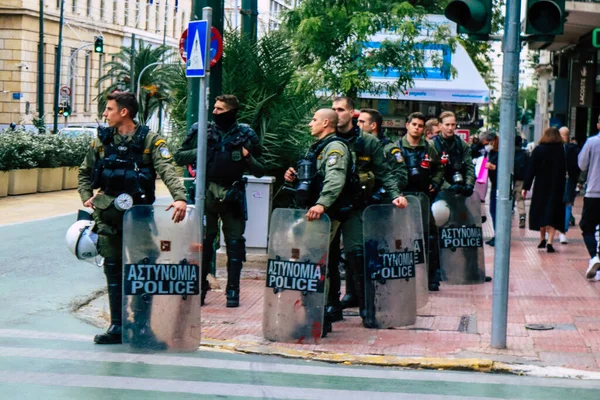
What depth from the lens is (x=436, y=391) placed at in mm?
6945

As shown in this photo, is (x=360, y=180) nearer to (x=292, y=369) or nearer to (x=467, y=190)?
(x=292, y=369)

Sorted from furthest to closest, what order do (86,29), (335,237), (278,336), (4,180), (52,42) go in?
(86,29), (52,42), (4,180), (335,237), (278,336)

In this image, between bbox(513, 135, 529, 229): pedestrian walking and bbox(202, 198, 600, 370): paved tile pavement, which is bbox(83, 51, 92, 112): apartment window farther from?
bbox(202, 198, 600, 370): paved tile pavement

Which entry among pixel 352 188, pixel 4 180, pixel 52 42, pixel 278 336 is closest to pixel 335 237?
pixel 352 188

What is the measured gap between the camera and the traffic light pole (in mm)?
8250

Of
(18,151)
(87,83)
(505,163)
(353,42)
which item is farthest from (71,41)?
(505,163)

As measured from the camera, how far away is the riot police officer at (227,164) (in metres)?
9.73

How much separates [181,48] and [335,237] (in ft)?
12.0

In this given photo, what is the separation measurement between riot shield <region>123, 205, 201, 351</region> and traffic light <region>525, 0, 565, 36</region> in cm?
284

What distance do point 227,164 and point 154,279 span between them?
2.15m

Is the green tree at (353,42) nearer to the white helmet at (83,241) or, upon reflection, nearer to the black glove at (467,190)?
the black glove at (467,190)

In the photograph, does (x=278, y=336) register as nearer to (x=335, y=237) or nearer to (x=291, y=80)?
(x=335, y=237)

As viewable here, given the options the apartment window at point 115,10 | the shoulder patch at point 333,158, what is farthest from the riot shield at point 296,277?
the apartment window at point 115,10

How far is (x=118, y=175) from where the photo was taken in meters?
8.06
